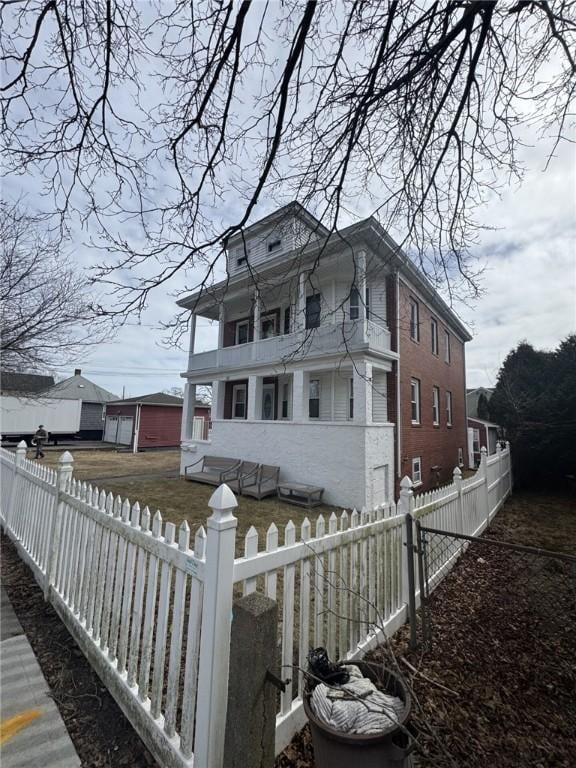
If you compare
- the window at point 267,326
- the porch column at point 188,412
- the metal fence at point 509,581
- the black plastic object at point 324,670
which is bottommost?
the metal fence at point 509,581

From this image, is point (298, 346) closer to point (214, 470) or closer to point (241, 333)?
point (214, 470)

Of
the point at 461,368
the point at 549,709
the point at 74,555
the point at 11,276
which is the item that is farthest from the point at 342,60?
the point at 461,368

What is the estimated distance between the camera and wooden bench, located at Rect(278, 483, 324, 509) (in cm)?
966

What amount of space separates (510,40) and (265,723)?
5313mm

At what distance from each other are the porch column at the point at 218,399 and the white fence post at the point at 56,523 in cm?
1042

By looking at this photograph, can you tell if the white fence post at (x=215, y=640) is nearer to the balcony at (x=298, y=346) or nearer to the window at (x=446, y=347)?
the balcony at (x=298, y=346)

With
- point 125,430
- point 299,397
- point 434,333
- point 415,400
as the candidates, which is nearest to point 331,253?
point 299,397

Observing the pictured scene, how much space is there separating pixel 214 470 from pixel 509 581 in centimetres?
986

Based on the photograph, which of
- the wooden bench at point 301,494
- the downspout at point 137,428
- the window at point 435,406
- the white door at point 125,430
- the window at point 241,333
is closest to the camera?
the wooden bench at point 301,494

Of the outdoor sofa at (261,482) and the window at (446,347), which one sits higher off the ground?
the window at (446,347)

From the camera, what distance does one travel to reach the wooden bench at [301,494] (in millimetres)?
9656

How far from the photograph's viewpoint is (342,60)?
9.80 feet

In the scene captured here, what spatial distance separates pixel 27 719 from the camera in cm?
231

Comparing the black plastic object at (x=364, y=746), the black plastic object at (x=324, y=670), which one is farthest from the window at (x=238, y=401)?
the black plastic object at (x=364, y=746)
